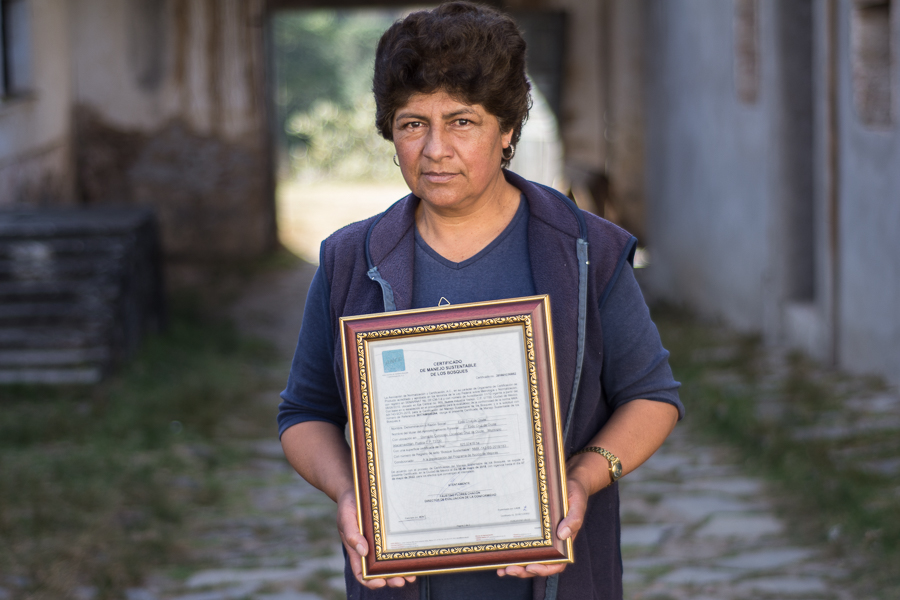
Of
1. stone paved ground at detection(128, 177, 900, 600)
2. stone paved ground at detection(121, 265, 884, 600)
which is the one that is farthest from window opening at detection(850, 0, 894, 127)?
stone paved ground at detection(121, 265, 884, 600)

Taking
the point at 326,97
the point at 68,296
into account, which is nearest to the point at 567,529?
the point at 68,296

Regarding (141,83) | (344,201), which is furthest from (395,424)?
(344,201)

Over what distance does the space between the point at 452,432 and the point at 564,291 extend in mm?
340

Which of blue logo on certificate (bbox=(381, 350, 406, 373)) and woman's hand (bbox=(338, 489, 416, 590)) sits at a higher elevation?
blue logo on certificate (bbox=(381, 350, 406, 373))

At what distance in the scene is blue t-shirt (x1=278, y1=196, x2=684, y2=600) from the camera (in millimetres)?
1920

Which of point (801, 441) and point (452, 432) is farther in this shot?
point (801, 441)

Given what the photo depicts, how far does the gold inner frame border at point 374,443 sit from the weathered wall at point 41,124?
765cm

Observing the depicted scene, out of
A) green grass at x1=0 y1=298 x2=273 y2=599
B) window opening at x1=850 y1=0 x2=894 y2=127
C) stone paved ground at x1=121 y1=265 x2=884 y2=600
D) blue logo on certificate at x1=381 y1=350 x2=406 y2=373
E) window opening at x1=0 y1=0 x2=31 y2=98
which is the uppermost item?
window opening at x1=0 y1=0 x2=31 y2=98

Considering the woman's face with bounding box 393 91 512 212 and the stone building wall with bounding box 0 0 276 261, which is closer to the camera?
the woman's face with bounding box 393 91 512 212

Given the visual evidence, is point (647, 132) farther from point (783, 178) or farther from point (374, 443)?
point (374, 443)

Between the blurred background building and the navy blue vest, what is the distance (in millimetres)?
4093

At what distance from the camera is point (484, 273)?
1944 mm

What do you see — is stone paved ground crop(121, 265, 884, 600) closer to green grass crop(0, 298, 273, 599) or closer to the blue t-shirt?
green grass crop(0, 298, 273, 599)

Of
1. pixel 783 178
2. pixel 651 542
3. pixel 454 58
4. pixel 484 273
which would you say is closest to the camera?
pixel 454 58
